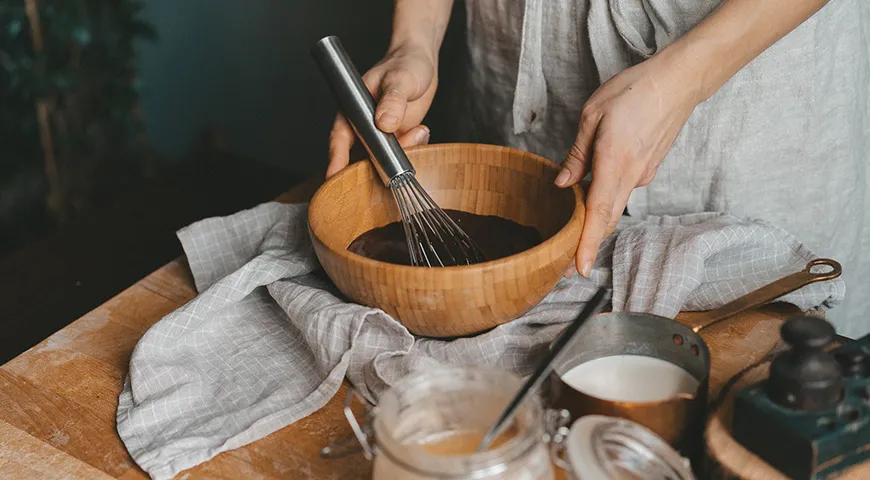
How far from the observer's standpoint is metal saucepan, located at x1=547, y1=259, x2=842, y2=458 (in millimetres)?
564

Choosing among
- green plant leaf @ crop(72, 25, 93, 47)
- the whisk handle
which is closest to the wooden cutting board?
the whisk handle

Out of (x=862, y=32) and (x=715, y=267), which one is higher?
(x=862, y=32)

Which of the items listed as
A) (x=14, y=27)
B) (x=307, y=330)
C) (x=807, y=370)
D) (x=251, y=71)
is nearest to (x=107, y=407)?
(x=307, y=330)

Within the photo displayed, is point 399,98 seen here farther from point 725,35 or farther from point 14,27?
point 14,27

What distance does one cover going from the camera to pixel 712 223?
2.82ft

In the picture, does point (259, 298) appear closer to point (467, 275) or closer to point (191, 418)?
point (191, 418)

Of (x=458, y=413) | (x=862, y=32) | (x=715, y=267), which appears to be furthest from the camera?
(x=862, y=32)

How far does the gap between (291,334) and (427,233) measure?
156 mm

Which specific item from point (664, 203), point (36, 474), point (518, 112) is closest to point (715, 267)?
point (664, 203)

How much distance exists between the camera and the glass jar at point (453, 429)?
1.56 ft

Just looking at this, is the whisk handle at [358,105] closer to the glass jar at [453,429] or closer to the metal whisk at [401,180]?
the metal whisk at [401,180]

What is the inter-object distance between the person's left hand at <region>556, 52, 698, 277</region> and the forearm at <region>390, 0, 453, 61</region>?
0.95ft

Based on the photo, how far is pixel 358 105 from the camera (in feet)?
2.76

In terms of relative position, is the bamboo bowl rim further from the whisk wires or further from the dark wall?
the dark wall
